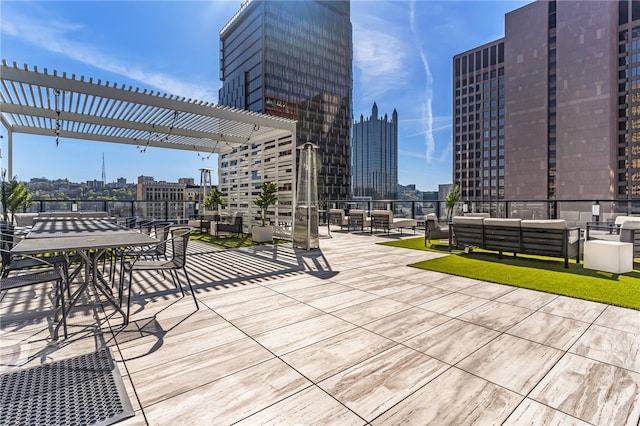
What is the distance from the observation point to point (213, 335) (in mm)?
2547

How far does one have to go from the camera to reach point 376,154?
366 feet

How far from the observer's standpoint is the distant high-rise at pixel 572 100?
110ft

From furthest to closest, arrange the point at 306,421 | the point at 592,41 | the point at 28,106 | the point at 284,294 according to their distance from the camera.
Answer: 1. the point at 592,41
2. the point at 28,106
3. the point at 284,294
4. the point at 306,421

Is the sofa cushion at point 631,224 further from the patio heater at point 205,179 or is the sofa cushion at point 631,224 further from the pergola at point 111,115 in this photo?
the patio heater at point 205,179

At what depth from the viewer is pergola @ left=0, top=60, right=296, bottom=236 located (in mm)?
5938

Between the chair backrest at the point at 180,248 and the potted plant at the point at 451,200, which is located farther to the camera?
the potted plant at the point at 451,200

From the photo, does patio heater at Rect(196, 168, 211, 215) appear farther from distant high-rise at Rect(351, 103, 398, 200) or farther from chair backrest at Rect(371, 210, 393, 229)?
distant high-rise at Rect(351, 103, 398, 200)

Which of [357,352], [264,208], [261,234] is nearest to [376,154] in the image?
[264,208]

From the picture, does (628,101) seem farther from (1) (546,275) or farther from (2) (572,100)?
(1) (546,275)

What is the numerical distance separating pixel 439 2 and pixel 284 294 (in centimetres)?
1567

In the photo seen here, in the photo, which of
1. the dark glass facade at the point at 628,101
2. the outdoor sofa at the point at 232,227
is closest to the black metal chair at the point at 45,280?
the outdoor sofa at the point at 232,227

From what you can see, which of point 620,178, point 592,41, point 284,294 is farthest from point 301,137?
point 284,294

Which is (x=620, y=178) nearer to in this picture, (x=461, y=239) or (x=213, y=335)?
(x=461, y=239)

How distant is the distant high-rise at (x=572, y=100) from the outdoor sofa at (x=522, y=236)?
1510 inches
